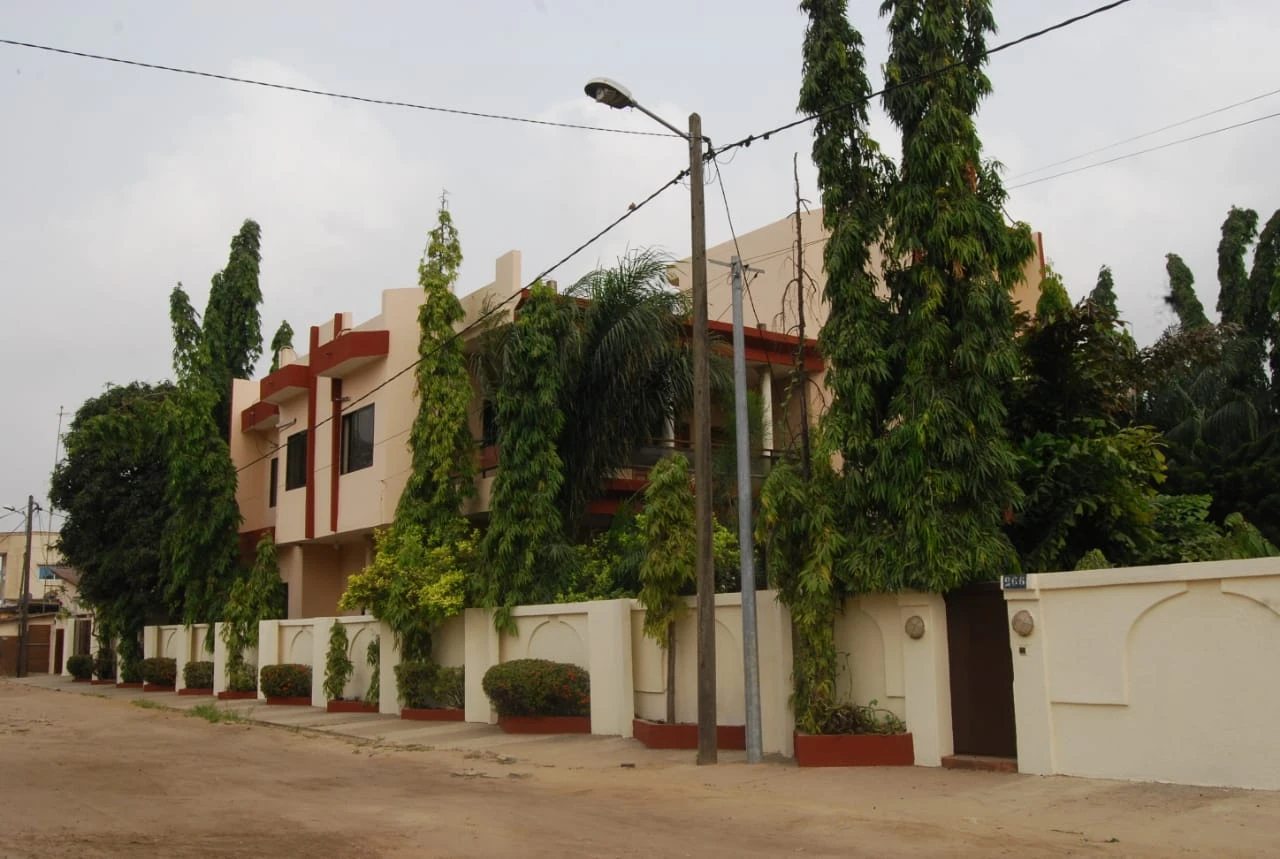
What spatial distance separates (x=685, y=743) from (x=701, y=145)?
802 cm

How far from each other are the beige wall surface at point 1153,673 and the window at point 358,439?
59.4 ft

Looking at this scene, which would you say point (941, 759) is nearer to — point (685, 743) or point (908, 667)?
point (908, 667)

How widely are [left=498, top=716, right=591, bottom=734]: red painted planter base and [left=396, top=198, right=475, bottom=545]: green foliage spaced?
4.54 meters

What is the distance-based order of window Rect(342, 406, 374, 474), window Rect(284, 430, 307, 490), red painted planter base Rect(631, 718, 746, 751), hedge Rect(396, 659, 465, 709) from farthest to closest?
window Rect(284, 430, 307, 490), window Rect(342, 406, 374, 474), hedge Rect(396, 659, 465, 709), red painted planter base Rect(631, 718, 746, 751)

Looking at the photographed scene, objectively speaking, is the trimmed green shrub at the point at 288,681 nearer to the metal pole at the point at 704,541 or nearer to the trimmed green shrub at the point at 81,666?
the metal pole at the point at 704,541

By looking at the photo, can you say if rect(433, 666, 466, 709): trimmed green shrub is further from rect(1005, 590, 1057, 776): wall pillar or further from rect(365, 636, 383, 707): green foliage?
rect(1005, 590, 1057, 776): wall pillar

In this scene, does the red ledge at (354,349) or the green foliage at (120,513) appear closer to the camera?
the red ledge at (354,349)

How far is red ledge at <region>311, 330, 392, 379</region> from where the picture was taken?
2698cm

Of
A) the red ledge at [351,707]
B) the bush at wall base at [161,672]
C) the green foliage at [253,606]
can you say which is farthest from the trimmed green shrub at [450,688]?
the bush at wall base at [161,672]

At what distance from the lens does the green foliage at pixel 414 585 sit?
71.9 ft

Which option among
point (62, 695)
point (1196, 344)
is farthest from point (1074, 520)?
point (62, 695)

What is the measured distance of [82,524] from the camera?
37.7 metres

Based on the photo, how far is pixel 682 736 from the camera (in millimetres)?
16688

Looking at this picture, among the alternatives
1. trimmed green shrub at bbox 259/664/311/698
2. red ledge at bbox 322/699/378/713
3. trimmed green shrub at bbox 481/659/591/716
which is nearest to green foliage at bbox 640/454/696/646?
trimmed green shrub at bbox 481/659/591/716
